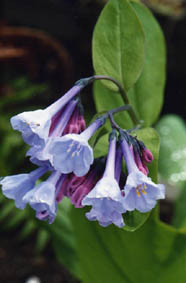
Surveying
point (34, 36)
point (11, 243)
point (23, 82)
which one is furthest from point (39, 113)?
point (23, 82)

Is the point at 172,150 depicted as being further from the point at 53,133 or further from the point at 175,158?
the point at 53,133

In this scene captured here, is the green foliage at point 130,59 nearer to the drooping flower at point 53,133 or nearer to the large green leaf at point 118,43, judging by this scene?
the large green leaf at point 118,43

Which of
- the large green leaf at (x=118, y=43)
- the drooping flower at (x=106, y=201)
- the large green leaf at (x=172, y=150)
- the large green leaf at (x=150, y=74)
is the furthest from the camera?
the large green leaf at (x=172, y=150)

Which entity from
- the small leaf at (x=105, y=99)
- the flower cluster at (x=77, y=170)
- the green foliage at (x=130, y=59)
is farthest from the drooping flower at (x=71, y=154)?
the small leaf at (x=105, y=99)

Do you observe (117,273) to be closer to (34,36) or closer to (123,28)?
(123,28)

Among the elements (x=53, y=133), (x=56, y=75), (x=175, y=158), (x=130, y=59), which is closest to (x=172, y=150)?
(x=175, y=158)

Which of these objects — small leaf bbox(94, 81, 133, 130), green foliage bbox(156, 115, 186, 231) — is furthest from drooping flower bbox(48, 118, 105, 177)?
green foliage bbox(156, 115, 186, 231)
